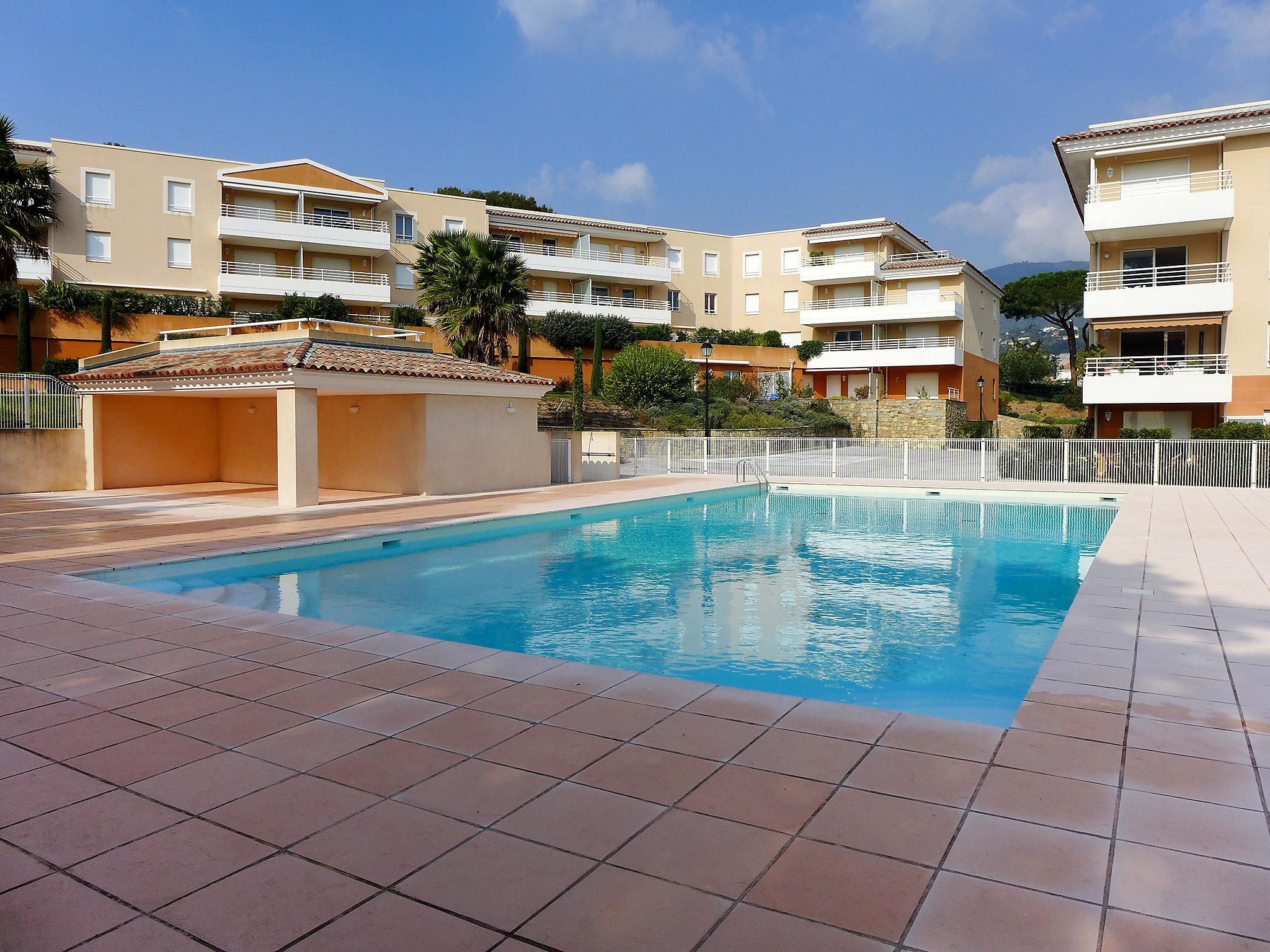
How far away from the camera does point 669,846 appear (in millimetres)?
3270

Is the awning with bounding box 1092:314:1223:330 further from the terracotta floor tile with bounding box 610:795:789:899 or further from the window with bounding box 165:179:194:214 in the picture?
the window with bounding box 165:179:194:214

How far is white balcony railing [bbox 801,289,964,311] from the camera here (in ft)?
135

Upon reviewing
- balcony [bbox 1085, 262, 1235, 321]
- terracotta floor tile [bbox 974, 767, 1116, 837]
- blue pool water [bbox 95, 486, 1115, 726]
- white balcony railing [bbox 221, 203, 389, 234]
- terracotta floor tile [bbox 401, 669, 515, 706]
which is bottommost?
blue pool water [bbox 95, 486, 1115, 726]

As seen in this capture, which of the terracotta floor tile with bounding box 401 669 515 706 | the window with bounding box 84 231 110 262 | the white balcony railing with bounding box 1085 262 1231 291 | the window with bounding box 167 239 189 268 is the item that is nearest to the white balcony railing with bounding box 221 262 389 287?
the window with bounding box 167 239 189 268

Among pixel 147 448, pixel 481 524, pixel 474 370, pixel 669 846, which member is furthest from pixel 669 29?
pixel 669 846

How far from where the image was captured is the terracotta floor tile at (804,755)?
399 centimetres

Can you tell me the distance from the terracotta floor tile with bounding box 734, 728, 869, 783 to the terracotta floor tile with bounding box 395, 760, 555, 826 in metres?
1.03

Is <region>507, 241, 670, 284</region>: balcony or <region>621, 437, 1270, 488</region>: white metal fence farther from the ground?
<region>507, 241, 670, 284</region>: balcony

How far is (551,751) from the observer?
4.25 metres

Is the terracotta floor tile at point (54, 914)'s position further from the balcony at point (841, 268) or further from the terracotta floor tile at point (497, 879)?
the balcony at point (841, 268)

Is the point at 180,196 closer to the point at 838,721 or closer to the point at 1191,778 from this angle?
the point at 838,721

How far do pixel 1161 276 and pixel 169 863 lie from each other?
1180 inches

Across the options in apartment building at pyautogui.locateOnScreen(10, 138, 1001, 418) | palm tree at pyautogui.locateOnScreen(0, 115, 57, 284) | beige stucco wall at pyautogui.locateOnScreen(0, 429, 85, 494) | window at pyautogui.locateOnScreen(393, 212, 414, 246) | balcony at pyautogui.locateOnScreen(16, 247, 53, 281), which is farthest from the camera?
window at pyautogui.locateOnScreen(393, 212, 414, 246)

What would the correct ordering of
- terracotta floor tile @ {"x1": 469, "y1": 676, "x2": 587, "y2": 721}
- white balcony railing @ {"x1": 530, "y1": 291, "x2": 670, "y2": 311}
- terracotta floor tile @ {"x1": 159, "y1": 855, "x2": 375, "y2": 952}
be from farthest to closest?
white balcony railing @ {"x1": 530, "y1": 291, "x2": 670, "y2": 311} → terracotta floor tile @ {"x1": 469, "y1": 676, "x2": 587, "y2": 721} → terracotta floor tile @ {"x1": 159, "y1": 855, "x2": 375, "y2": 952}
